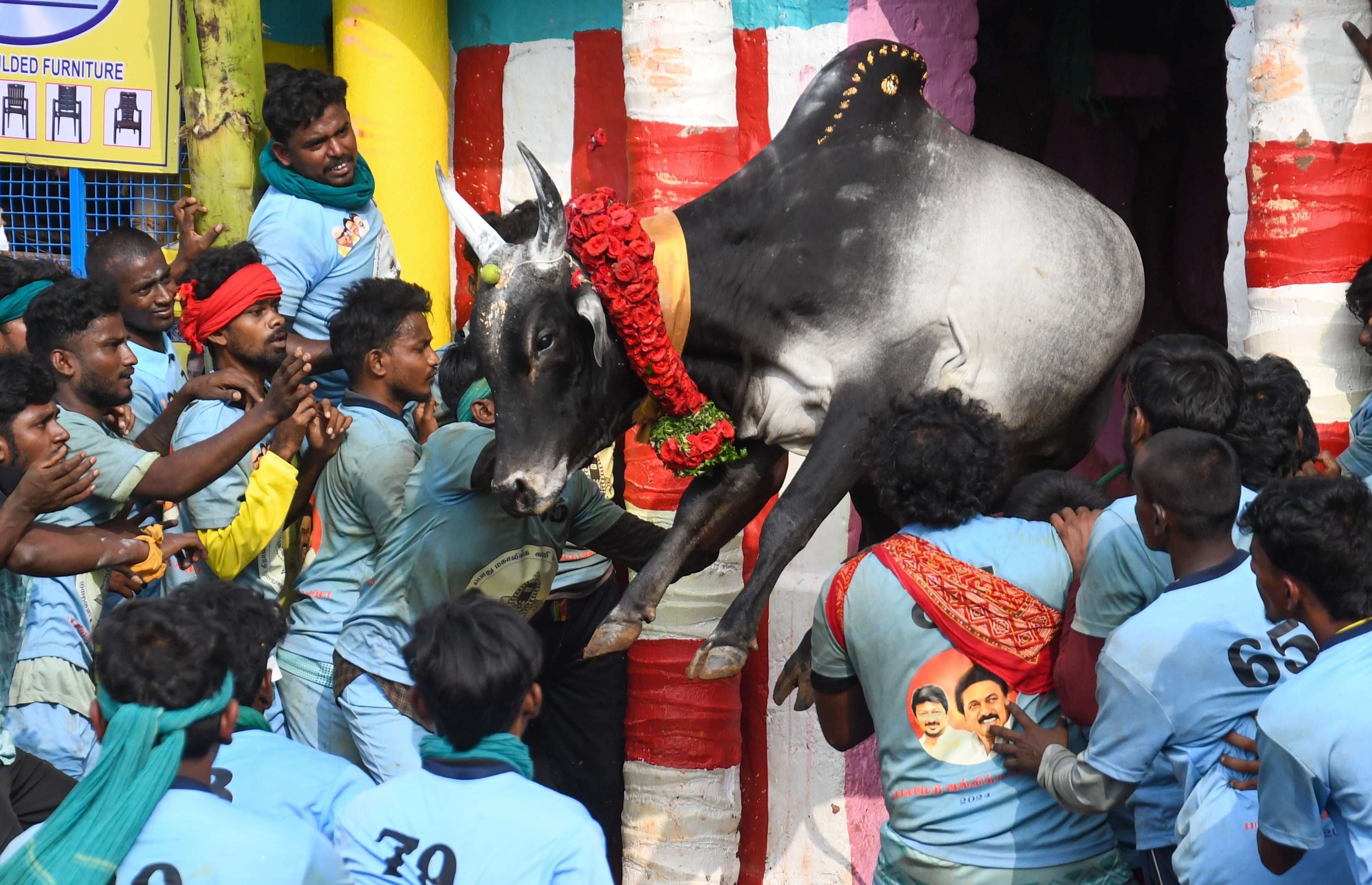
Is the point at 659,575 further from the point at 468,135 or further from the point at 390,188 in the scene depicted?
the point at 468,135

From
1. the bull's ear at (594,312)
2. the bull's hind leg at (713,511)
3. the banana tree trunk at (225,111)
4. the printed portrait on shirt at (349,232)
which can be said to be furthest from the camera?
the banana tree trunk at (225,111)

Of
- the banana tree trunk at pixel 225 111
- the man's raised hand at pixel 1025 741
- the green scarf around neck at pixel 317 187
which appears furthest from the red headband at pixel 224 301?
the man's raised hand at pixel 1025 741

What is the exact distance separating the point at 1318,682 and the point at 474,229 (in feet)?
7.39

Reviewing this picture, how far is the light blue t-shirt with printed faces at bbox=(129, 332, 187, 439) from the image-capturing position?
198 inches

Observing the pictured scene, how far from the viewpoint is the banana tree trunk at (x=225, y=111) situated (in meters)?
6.03

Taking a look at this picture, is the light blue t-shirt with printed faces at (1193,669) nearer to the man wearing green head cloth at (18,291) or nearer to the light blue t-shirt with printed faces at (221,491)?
the light blue t-shirt with printed faces at (221,491)

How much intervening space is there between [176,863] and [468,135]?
183 inches

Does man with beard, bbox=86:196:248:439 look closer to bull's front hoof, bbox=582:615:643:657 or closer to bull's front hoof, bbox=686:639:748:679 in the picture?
bull's front hoof, bbox=582:615:643:657

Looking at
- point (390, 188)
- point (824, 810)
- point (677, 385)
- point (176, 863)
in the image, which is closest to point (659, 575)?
point (677, 385)

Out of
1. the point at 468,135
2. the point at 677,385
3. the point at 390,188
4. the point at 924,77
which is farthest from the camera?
the point at 468,135

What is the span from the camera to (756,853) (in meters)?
5.78

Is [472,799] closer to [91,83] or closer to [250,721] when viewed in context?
[250,721]

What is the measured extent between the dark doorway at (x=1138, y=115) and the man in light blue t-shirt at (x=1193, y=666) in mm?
4290

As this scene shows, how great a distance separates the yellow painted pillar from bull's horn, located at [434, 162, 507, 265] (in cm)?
238
